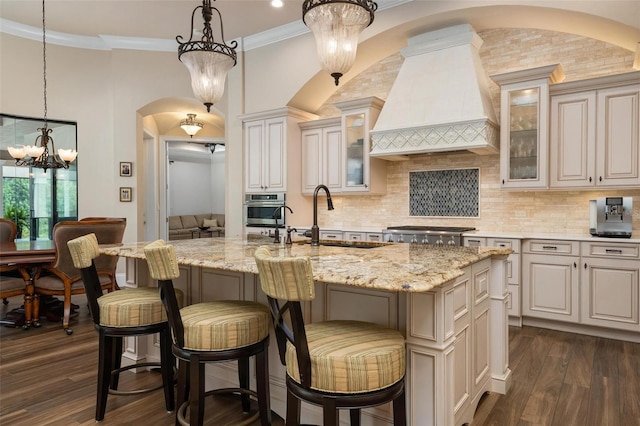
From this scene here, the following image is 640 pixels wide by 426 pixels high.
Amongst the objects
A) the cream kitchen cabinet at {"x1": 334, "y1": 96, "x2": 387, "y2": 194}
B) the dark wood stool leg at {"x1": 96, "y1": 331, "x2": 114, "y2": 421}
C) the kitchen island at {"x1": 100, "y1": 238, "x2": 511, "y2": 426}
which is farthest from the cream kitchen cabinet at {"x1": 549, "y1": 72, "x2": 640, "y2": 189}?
the dark wood stool leg at {"x1": 96, "y1": 331, "x2": 114, "y2": 421}

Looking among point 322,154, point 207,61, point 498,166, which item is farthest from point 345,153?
point 207,61

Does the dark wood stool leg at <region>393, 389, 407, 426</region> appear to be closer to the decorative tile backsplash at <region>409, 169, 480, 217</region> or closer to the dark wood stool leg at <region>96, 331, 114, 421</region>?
the dark wood stool leg at <region>96, 331, 114, 421</region>

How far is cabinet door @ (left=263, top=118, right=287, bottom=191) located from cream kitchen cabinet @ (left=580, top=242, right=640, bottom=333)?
3.59m

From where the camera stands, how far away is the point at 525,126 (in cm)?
427

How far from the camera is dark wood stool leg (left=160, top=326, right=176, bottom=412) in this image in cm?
232

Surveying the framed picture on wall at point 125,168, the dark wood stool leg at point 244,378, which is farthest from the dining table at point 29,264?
the dark wood stool leg at point 244,378

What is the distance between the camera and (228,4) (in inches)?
196

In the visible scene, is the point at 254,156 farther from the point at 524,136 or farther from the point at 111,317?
the point at 111,317

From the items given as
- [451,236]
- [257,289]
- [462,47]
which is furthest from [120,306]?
[462,47]

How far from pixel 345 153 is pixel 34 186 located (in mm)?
4435

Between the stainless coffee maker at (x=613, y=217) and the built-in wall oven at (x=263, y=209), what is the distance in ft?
11.7

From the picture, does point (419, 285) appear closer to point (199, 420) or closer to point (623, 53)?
point (199, 420)

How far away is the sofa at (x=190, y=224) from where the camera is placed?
36.8ft

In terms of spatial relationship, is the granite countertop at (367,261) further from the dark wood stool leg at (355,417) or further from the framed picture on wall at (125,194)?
the framed picture on wall at (125,194)
